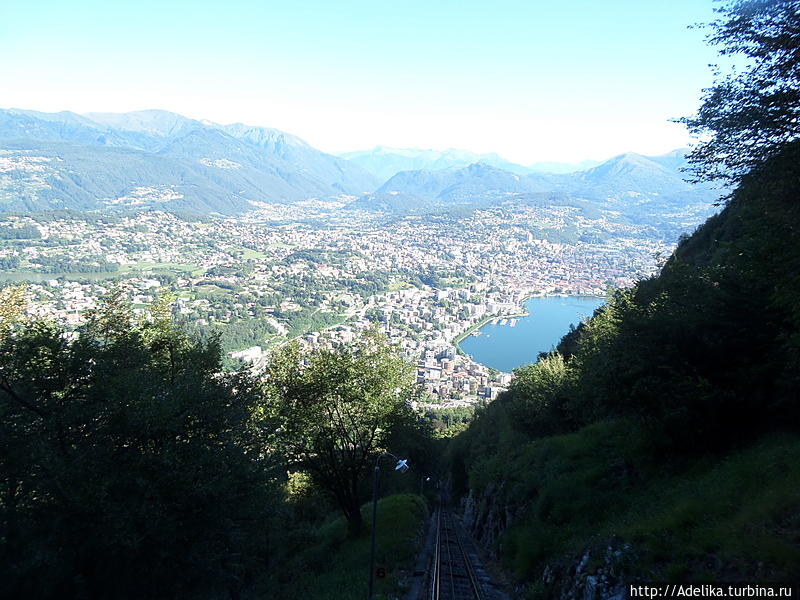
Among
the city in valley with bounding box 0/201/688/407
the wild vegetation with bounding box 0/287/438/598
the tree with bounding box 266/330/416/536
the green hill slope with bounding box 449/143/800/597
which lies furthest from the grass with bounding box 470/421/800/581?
the city in valley with bounding box 0/201/688/407

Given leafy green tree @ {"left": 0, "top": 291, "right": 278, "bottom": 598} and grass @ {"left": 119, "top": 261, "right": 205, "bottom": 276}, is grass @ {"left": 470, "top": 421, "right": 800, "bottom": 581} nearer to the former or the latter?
leafy green tree @ {"left": 0, "top": 291, "right": 278, "bottom": 598}

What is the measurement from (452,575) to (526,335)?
11757cm

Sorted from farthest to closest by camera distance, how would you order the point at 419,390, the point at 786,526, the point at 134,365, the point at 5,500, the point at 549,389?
1. the point at 549,389
2. the point at 419,390
3. the point at 134,365
4. the point at 5,500
5. the point at 786,526

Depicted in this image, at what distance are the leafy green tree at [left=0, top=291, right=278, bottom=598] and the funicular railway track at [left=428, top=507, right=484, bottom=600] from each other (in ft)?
18.2

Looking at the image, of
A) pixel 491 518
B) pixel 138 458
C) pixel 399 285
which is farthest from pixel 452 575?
pixel 399 285

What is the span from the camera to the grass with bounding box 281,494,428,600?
45.1ft

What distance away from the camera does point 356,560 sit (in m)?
15.8

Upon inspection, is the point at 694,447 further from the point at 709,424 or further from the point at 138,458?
the point at 138,458

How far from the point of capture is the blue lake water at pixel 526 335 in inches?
4389

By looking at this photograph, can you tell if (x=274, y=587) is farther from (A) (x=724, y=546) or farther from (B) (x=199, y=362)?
(A) (x=724, y=546)

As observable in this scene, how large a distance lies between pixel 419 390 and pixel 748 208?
1280 cm

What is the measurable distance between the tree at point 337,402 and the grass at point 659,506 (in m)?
5.78

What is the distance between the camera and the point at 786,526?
281 inches

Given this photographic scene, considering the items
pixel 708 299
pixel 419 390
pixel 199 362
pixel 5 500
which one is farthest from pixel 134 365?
pixel 708 299
